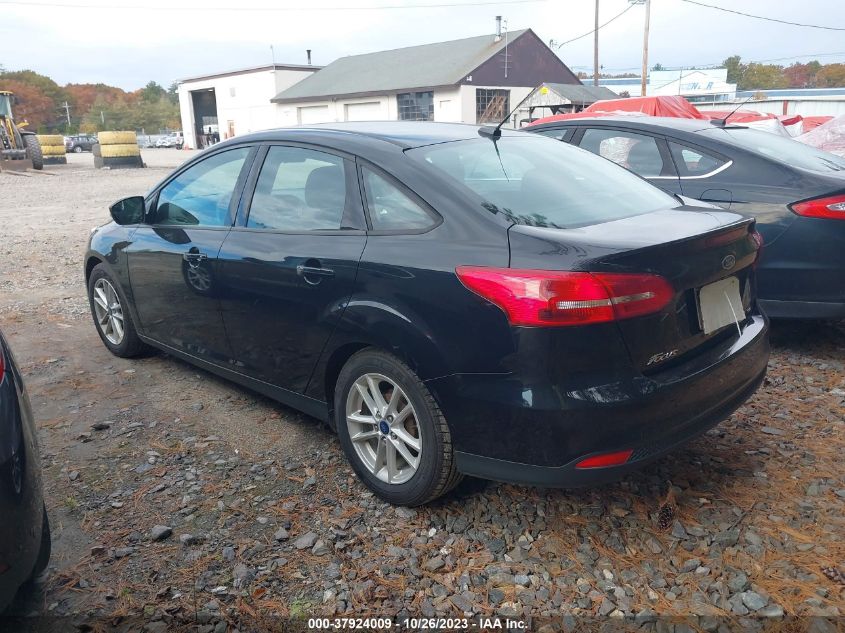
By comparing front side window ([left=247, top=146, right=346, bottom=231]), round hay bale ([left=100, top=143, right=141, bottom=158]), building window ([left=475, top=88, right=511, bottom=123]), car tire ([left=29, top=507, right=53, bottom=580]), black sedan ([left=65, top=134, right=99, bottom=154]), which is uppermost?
building window ([left=475, top=88, right=511, bottom=123])

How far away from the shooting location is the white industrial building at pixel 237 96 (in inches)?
2108

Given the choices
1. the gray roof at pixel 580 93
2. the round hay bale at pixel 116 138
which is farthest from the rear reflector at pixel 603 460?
the gray roof at pixel 580 93

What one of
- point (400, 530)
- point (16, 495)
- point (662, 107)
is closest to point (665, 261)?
point (400, 530)

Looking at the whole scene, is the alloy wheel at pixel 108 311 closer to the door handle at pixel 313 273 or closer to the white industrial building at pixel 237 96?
the door handle at pixel 313 273

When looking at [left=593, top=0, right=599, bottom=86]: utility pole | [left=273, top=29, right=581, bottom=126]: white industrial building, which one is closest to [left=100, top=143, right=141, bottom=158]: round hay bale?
[left=273, top=29, right=581, bottom=126]: white industrial building

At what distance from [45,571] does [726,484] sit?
2862 mm

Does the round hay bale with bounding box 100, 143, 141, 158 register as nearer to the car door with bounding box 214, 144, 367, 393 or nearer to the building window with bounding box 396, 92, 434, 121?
the building window with bounding box 396, 92, 434, 121

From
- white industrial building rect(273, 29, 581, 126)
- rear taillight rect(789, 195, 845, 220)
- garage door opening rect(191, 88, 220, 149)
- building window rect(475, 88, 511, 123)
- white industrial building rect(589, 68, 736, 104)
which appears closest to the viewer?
rear taillight rect(789, 195, 845, 220)

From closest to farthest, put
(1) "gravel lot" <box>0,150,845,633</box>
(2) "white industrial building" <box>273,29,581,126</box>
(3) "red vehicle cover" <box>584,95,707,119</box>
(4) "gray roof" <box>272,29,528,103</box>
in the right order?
(1) "gravel lot" <box>0,150,845,633</box>
(3) "red vehicle cover" <box>584,95,707,119</box>
(2) "white industrial building" <box>273,29,581,126</box>
(4) "gray roof" <box>272,29,528,103</box>

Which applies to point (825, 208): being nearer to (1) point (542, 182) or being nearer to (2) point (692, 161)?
(2) point (692, 161)

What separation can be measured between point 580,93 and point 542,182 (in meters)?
36.0

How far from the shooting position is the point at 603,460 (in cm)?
246

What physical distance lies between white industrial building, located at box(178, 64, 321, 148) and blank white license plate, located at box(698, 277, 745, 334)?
51.8m

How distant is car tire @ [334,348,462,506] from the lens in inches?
108
